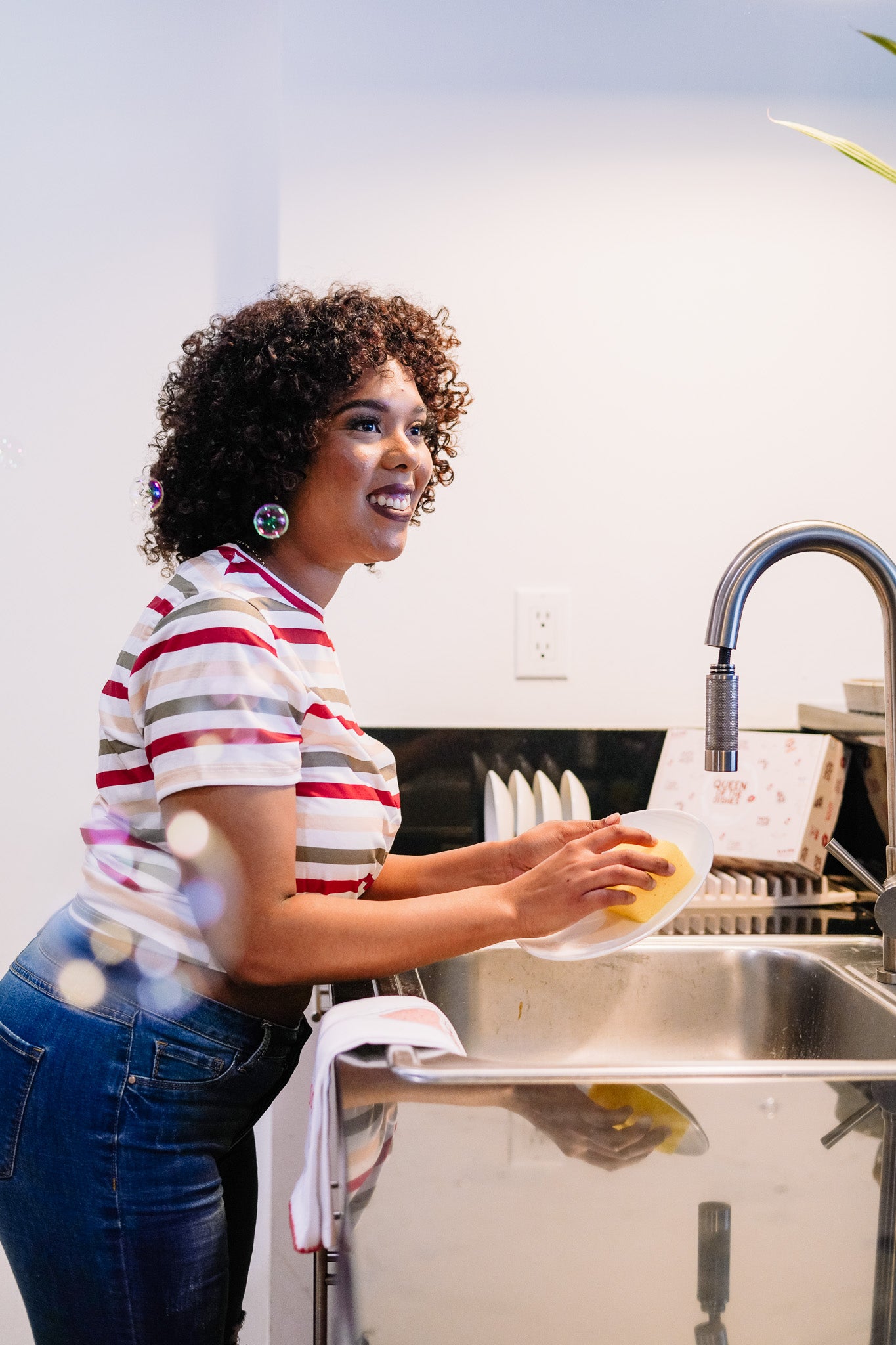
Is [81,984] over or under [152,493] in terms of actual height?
under

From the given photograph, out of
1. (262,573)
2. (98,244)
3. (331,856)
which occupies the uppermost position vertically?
(98,244)

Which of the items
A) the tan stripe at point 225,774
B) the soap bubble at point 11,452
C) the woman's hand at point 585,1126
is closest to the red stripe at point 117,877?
the tan stripe at point 225,774

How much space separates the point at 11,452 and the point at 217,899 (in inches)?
41.1

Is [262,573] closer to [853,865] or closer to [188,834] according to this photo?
[188,834]

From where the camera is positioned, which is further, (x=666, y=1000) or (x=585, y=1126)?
(x=666, y=1000)

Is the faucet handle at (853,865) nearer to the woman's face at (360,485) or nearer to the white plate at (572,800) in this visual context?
the white plate at (572,800)

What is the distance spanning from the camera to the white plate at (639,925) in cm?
98

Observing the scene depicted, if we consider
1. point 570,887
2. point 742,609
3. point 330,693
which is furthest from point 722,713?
point 330,693

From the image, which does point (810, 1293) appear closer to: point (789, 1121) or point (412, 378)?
point (789, 1121)

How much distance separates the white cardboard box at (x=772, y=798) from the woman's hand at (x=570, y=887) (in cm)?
46

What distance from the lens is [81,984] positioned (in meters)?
0.86

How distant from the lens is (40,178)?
1624mm

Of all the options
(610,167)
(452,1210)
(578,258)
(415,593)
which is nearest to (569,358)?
(578,258)

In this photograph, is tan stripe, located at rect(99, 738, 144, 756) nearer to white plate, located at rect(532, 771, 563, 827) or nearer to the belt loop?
the belt loop
